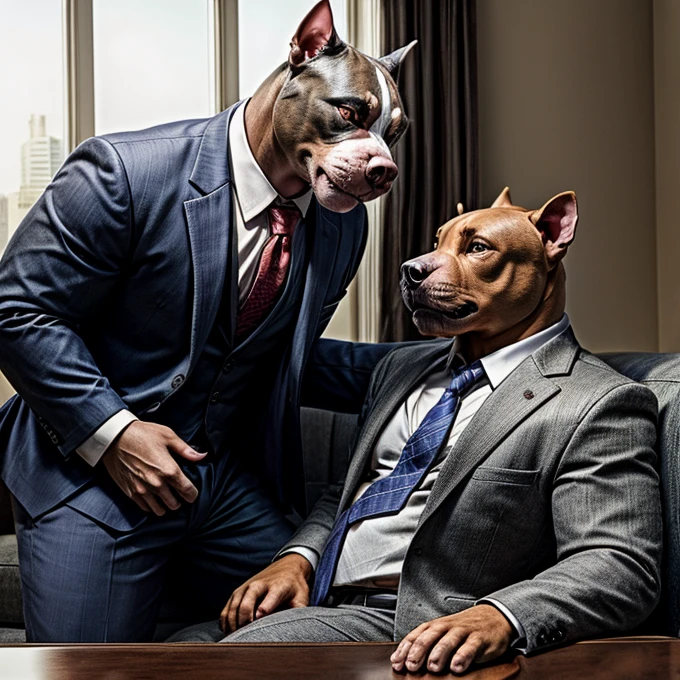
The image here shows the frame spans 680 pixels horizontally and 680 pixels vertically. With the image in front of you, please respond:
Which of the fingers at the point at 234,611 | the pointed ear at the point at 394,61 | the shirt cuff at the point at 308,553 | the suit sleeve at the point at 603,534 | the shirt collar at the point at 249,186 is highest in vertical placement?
the pointed ear at the point at 394,61

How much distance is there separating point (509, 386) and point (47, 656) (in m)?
0.85

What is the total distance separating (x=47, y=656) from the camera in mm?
1163

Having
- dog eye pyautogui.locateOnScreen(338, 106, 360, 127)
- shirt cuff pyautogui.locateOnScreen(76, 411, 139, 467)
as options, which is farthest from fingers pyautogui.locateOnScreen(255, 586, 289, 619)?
dog eye pyautogui.locateOnScreen(338, 106, 360, 127)

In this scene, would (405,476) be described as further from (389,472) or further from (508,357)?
(508,357)

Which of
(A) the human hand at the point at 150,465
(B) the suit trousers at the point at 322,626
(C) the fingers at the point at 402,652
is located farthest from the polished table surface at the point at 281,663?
(A) the human hand at the point at 150,465

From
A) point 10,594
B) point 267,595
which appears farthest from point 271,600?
point 10,594

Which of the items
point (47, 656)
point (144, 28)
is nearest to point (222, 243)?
point (47, 656)

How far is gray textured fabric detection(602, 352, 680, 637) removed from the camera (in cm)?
149

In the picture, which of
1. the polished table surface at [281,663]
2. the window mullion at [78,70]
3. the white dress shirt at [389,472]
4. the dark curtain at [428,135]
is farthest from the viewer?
the dark curtain at [428,135]

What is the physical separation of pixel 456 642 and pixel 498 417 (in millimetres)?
458

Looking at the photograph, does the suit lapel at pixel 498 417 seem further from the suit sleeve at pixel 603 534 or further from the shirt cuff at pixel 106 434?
the shirt cuff at pixel 106 434

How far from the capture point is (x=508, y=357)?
170cm

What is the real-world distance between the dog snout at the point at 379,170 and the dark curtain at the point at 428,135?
2.77m

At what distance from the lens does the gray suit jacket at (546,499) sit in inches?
56.2
